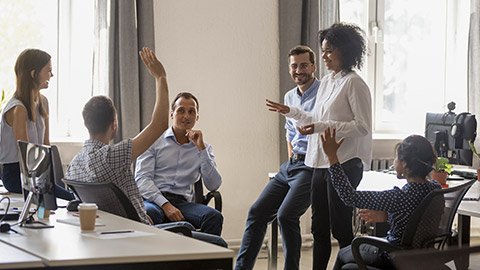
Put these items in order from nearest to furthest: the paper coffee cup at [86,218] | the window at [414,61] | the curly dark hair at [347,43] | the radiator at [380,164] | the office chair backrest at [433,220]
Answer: the paper coffee cup at [86,218], the office chair backrest at [433,220], the curly dark hair at [347,43], the radiator at [380,164], the window at [414,61]

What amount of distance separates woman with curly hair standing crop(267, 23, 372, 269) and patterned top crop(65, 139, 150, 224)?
94cm

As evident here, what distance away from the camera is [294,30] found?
5.38 metres

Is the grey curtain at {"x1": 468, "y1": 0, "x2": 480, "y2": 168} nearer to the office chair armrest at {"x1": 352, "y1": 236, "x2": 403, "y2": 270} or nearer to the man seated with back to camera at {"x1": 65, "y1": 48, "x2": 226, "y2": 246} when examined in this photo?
the office chair armrest at {"x1": 352, "y1": 236, "x2": 403, "y2": 270}

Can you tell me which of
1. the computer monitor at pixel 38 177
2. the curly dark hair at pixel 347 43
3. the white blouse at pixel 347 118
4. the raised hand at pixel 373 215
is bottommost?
the raised hand at pixel 373 215

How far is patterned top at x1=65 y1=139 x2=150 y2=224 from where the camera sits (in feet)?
9.16

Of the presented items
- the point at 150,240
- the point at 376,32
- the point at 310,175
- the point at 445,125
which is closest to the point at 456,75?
the point at 376,32

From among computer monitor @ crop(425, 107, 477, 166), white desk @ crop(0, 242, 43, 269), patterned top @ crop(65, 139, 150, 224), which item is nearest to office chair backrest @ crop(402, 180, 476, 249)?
patterned top @ crop(65, 139, 150, 224)

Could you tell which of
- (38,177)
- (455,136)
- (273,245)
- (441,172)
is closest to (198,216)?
(273,245)

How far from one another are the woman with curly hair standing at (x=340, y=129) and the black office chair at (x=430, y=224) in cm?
50

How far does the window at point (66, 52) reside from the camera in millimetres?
5059

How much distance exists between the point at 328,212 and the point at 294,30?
234 cm

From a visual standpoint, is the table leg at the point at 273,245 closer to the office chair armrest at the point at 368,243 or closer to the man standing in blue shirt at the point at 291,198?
the man standing in blue shirt at the point at 291,198

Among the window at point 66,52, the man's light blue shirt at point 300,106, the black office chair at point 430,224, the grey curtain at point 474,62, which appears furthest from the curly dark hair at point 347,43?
the grey curtain at point 474,62

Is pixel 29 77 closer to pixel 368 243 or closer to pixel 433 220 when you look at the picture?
pixel 368 243
